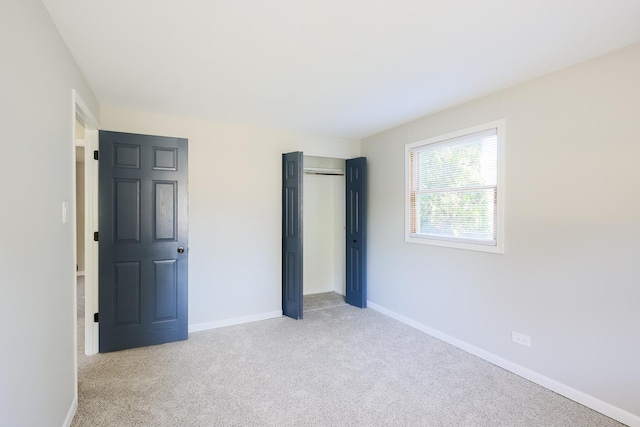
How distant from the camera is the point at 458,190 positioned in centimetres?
337

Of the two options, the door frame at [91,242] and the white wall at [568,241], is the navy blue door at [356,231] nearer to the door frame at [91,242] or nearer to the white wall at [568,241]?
the white wall at [568,241]

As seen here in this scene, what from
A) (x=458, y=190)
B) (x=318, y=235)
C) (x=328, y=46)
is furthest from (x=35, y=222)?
(x=318, y=235)

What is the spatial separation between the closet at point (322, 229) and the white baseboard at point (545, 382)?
4.49 ft

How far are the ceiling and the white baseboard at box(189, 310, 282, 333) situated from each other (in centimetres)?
255

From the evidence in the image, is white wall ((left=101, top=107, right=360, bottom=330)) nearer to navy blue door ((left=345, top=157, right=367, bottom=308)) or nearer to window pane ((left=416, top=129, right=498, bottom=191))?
navy blue door ((left=345, top=157, right=367, bottom=308))

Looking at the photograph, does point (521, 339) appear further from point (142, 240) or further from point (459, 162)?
point (142, 240)

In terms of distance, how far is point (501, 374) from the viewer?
276 cm

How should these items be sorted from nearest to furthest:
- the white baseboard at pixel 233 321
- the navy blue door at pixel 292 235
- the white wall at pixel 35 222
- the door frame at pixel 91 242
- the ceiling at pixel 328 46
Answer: the white wall at pixel 35 222, the ceiling at pixel 328 46, the door frame at pixel 91 242, the white baseboard at pixel 233 321, the navy blue door at pixel 292 235

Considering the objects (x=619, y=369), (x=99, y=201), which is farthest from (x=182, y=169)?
(x=619, y=369)

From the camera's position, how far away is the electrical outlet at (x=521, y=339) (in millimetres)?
2703

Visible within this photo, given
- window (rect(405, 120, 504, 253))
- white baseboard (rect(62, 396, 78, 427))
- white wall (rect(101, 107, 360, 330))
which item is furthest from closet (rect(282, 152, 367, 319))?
white baseboard (rect(62, 396, 78, 427))

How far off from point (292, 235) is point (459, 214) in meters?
2.03

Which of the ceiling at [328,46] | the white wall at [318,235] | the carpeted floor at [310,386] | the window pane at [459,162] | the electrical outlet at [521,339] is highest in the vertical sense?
the ceiling at [328,46]

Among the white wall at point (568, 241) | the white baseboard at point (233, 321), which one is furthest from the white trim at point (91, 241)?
the white wall at point (568, 241)
